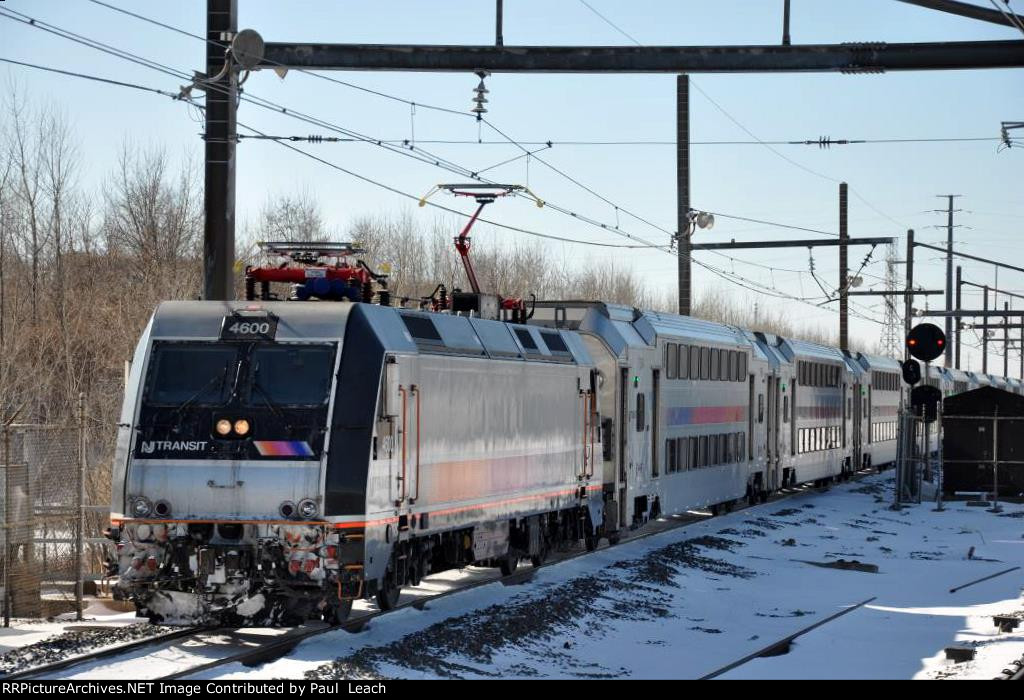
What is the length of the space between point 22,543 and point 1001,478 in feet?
90.5

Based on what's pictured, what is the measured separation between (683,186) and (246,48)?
22.1 metres

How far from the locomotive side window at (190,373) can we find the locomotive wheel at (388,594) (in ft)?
8.00

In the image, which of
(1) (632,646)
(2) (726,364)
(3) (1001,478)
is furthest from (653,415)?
(3) (1001,478)

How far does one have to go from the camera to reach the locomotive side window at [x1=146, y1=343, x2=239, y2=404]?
589 inches

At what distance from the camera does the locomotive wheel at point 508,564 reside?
2041 cm

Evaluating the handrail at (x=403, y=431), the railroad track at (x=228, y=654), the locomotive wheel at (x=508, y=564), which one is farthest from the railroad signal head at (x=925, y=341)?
the handrail at (x=403, y=431)

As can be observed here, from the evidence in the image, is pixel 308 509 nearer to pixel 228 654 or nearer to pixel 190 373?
pixel 228 654

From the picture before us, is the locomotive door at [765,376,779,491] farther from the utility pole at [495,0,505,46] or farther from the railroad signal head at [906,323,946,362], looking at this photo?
the utility pole at [495,0,505,46]

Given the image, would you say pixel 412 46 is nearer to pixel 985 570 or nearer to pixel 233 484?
pixel 233 484

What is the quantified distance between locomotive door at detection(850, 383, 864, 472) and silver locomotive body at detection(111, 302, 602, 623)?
32.5m

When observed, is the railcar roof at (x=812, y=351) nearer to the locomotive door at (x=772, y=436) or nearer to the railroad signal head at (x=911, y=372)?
the locomotive door at (x=772, y=436)

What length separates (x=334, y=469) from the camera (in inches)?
566

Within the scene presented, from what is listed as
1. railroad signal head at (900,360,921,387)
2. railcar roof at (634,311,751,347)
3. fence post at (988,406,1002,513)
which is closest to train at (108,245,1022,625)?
railcar roof at (634,311,751,347)

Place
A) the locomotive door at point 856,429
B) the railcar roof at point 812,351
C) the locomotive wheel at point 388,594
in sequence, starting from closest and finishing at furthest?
the locomotive wheel at point 388,594, the railcar roof at point 812,351, the locomotive door at point 856,429
